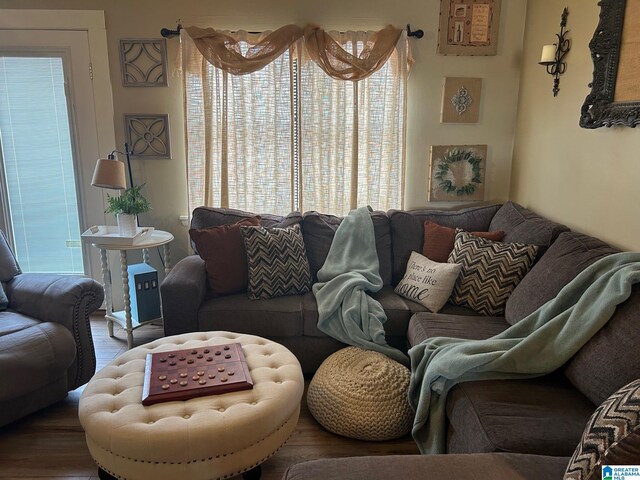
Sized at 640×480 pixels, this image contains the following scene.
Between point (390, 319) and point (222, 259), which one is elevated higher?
point (222, 259)

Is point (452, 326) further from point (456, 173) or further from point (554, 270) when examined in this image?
point (456, 173)

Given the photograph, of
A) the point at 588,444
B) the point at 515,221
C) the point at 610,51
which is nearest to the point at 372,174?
the point at 515,221

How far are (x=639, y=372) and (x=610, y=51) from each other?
1588 mm

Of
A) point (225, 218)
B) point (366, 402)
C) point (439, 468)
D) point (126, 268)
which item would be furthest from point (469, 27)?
point (439, 468)

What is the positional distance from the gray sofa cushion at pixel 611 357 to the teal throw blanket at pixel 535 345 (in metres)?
0.03

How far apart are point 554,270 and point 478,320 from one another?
0.44 metres

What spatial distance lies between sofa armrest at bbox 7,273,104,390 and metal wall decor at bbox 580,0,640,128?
8.79ft

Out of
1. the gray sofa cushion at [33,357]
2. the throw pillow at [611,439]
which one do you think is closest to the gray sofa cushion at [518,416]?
the throw pillow at [611,439]

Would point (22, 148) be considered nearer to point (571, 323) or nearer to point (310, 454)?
point (310, 454)

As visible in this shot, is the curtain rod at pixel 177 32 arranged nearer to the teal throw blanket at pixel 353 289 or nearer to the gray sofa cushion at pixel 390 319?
the teal throw blanket at pixel 353 289

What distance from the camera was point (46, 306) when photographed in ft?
7.62

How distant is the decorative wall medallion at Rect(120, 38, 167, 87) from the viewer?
10.1 ft

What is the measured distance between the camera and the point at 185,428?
4.89 ft

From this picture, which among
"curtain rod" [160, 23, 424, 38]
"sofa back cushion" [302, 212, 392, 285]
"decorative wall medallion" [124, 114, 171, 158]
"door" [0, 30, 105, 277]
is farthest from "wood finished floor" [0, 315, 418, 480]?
"curtain rod" [160, 23, 424, 38]
